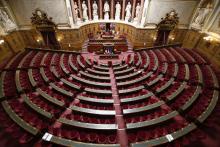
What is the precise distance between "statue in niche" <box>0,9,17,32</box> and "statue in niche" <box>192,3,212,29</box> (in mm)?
23206

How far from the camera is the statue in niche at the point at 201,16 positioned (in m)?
15.1

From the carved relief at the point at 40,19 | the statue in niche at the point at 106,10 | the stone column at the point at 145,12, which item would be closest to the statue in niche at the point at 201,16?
the stone column at the point at 145,12

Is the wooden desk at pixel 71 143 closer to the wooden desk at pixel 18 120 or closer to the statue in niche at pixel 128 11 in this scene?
the wooden desk at pixel 18 120

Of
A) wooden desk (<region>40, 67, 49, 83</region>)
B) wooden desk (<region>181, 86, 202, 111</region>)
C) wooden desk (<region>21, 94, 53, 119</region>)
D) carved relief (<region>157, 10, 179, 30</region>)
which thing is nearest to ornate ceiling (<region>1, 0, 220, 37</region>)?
carved relief (<region>157, 10, 179, 30</region>)

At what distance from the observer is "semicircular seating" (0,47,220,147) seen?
6.39m

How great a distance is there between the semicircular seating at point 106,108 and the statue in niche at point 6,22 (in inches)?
215

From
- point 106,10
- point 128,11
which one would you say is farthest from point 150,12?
point 106,10

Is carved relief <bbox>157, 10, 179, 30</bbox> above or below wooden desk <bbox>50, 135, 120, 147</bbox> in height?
above

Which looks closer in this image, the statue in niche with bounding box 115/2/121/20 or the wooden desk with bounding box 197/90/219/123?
the wooden desk with bounding box 197/90/219/123

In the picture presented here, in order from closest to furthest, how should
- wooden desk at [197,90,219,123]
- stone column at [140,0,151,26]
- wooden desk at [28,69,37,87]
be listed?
wooden desk at [197,90,219,123], wooden desk at [28,69,37,87], stone column at [140,0,151,26]

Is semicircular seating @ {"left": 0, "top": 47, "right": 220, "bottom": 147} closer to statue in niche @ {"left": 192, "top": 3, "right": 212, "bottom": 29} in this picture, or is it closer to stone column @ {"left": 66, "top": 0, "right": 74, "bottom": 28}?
statue in niche @ {"left": 192, "top": 3, "right": 212, "bottom": 29}

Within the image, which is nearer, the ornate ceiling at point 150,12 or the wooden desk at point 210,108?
the wooden desk at point 210,108

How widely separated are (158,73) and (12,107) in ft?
36.7

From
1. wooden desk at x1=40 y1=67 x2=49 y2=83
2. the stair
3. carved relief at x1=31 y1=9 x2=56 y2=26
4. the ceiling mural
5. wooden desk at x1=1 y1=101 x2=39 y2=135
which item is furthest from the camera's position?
carved relief at x1=31 y1=9 x2=56 y2=26
